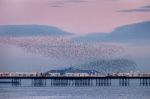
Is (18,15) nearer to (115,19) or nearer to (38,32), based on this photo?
(38,32)

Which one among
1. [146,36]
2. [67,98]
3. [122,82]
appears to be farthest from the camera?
[122,82]

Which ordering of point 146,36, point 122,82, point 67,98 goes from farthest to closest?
1. point 122,82
2. point 67,98
3. point 146,36

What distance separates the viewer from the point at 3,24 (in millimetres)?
13195

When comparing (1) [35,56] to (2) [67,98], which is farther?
(2) [67,98]

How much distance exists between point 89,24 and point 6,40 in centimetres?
160

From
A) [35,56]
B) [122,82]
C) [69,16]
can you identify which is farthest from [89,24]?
[122,82]

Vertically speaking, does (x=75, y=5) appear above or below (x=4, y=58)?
above

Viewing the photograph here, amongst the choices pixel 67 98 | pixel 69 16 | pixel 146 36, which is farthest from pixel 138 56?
pixel 67 98

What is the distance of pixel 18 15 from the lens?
520 inches

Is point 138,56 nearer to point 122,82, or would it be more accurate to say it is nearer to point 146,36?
point 146,36

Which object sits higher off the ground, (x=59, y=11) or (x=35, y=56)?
(x=59, y=11)

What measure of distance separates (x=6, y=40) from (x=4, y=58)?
34cm

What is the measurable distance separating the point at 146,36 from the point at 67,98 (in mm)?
5192

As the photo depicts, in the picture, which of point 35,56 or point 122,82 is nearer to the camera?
point 35,56
